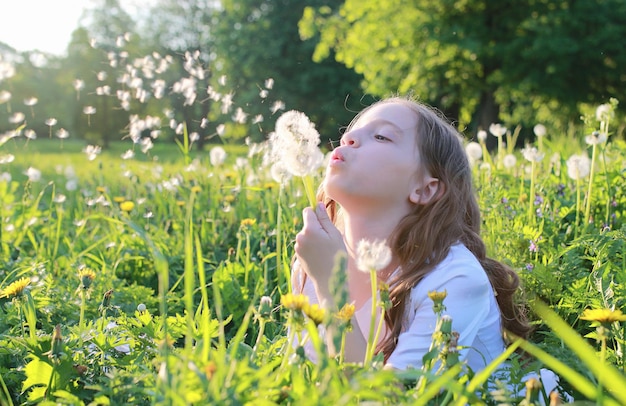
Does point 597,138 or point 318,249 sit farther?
point 597,138

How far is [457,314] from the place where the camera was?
1.54 m

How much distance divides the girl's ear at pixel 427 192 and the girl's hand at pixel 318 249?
0.41 meters

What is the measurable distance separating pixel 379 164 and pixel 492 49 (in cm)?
1305

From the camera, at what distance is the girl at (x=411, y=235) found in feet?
5.03

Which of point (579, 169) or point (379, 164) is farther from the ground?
point (379, 164)

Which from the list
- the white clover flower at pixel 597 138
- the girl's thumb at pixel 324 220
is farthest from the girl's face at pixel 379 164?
the white clover flower at pixel 597 138

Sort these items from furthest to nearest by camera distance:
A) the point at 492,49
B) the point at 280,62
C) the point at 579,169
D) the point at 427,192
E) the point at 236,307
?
the point at 280,62
the point at 492,49
the point at 579,169
the point at 236,307
the point at 427,192

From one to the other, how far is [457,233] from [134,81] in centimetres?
193

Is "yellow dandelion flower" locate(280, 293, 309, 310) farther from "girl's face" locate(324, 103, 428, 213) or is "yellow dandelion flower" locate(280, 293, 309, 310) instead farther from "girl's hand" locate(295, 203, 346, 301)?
"girl's face" locate(324, 103, 428, 213)

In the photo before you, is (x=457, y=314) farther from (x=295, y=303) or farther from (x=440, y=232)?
(x=295, y=303)

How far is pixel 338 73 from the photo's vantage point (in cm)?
2216

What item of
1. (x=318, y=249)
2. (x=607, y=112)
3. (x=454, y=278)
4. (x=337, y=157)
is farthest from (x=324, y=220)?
(x=607, y=112)

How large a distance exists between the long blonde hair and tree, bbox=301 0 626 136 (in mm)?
11894

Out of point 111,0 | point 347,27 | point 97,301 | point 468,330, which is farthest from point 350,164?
point 111,0
